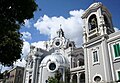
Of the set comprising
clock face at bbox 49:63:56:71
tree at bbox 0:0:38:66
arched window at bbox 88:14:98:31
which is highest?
arched window at bbox 88:14:98:31

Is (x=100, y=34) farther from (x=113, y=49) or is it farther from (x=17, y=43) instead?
(x=17, y=43)

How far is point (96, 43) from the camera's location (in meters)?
24.0

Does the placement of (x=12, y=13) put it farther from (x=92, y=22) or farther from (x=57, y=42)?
(x=57, y=42)

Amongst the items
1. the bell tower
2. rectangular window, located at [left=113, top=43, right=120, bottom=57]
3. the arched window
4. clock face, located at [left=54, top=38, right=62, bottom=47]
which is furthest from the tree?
clock face, located at [left=54, top=38, right=62, bottom=47]

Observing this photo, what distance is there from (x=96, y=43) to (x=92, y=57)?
249 cm

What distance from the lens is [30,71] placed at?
143 ft

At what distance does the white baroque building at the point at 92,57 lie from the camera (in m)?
21.0

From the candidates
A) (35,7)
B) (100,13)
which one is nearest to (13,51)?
(35,7)

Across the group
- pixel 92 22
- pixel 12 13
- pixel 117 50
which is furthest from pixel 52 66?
pixel 12 13

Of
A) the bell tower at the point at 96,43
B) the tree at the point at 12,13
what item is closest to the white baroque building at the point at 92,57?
the bell tower at the point at 96,43

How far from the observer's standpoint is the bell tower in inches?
849

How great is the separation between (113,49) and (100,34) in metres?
3.75

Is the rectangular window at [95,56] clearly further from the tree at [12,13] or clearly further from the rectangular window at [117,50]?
the tree at [12,13]

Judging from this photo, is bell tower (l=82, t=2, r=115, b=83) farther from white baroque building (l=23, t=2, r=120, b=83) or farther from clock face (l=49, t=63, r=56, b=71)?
clock face (l=49, t=63, r=56, b=71)
